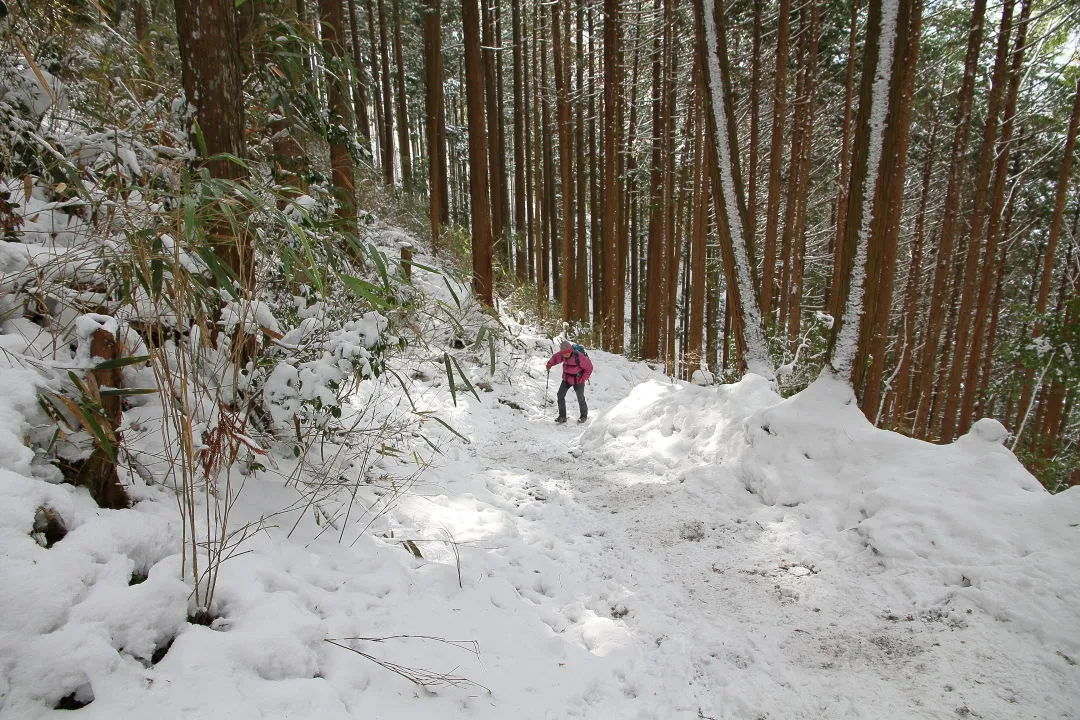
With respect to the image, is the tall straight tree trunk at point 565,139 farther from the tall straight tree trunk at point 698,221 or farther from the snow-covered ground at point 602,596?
the snow-covered ground at point 602,596

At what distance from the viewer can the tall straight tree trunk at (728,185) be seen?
21.0 feet

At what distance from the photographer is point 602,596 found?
3148 millimetres

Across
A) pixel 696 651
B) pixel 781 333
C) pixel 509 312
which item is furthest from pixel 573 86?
pixel 696 651

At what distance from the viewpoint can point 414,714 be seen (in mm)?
1872

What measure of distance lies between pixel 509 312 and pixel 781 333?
21.4 ft

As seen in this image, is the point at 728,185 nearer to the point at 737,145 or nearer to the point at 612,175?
the point at 737,145

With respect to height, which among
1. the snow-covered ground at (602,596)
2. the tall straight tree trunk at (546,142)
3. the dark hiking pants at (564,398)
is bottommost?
the dark hiking pants at (564,398)

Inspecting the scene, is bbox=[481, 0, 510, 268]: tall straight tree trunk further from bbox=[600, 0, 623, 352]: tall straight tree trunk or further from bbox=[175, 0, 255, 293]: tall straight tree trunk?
bbox=[175, 0, 255, 293]: tall straight tree trunk

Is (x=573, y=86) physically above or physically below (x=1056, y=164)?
above

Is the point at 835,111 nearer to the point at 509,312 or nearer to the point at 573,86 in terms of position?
the point at 573,86

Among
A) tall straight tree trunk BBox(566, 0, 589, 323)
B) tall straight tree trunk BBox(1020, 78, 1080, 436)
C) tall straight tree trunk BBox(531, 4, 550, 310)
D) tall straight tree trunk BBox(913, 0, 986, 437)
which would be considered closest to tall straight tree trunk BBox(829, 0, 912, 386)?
tall straight tree trunk BBox(1020, 78, 1080, 436)

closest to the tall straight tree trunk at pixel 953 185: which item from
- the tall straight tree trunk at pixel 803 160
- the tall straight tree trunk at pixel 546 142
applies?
the tall straight tree trunk at pixel 803 160

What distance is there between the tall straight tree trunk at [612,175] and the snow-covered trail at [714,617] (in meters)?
9.79

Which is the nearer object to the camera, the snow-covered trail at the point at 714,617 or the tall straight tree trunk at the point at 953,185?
the snow-covered trail at the point at 714,617
